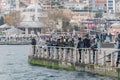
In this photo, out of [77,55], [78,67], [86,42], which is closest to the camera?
[78,67]

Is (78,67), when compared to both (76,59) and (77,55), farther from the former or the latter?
(77,55)

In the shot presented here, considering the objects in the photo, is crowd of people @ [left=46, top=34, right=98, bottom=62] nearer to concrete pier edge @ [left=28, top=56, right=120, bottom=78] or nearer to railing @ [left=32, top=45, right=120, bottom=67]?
railing @ [left=32, top=45, right=120, bottom=67]

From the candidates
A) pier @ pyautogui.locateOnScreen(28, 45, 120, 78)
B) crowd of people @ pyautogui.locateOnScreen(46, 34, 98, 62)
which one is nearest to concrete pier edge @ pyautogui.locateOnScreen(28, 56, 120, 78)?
pier @ pyautogui.locateOnScreen(28, 45, 120, 78)

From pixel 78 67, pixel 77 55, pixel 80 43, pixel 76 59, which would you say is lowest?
pixel 78 67

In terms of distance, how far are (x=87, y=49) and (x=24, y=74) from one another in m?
4.53

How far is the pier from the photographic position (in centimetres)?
4431

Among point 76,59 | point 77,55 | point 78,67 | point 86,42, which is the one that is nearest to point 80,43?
point 86,42

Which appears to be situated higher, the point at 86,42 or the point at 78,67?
the point at 86,42

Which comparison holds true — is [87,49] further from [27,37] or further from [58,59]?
[27,37]

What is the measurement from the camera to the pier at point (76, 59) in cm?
4431

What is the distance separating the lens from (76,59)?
4981 cm

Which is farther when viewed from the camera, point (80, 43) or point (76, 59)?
point (76, 59)

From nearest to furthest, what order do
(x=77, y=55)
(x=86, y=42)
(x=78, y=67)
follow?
(x=78, y=67)
(x=86, y=42)
(x=77, y=55)

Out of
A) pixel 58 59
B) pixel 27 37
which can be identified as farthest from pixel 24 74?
pixel 27 37
